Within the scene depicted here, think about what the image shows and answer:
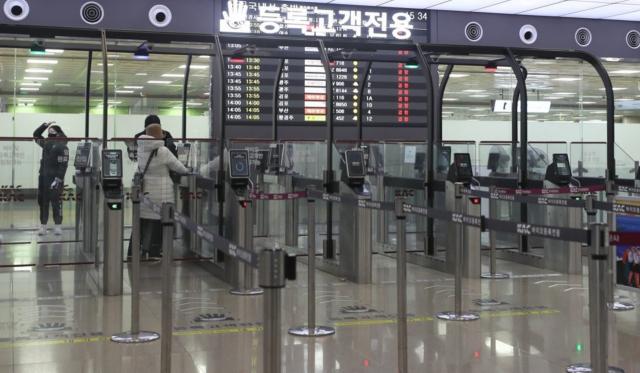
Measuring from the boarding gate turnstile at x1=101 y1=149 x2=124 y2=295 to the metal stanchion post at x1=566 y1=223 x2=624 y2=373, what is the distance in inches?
159

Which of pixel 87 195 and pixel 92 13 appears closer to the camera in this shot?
pixel 87 195

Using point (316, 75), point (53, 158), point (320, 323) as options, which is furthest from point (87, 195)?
point (316, 75)

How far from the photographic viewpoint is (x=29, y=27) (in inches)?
296

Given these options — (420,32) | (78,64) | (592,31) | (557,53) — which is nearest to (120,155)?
(557,53)

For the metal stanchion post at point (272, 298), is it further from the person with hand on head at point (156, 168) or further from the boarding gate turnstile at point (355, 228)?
the person with hand on head at point (156, 168)

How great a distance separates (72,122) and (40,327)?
23.9 feet

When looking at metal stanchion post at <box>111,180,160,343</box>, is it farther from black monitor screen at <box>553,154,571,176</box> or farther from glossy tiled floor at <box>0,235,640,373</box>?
black monitor screen at <box>553,154,571,176</box>

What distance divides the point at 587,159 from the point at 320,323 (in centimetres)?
564

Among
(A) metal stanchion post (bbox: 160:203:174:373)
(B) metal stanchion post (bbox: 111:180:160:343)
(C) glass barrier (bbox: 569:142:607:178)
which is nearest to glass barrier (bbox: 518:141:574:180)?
(C) glass barrier (bbox: 569:142:607:178)

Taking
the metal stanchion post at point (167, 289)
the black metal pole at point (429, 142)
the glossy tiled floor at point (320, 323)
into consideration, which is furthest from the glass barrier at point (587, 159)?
the metal stanchion post at point (167, 289)

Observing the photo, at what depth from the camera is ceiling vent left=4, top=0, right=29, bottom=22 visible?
35.4ft

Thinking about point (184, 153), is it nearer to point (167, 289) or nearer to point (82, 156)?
point (82, 156)

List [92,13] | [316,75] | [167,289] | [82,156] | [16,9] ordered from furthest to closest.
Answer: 1. [316,75]
2. [92,13]
3. [16,9]
4. [82,156]
5. [167,289]

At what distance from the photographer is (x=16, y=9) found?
35.5ft
